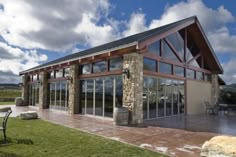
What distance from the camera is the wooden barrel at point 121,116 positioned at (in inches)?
415

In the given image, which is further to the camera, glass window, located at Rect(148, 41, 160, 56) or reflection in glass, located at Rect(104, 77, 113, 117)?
glass window, located at Rect(148, 41, 160, 56)

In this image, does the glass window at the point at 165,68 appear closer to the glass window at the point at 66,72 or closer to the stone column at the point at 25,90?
the glass window at the point at 66,72

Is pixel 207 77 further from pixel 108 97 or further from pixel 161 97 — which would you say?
pixel 108 97

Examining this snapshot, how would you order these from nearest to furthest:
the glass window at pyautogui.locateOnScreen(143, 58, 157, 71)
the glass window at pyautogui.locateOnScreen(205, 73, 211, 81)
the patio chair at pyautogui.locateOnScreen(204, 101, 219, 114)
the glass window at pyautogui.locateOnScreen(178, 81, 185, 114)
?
the glass window at pyautogui.locateOnScreen(143, 58, 157, 71), the glass window at pyautogui.locateOnScreen(178, 81, 185, 114), the patio chair at pyautogui.locateOnScreen(204, 101, 219, 114), the glass window at pyautogui.locateOnScreen(205, 73, 211, 81)

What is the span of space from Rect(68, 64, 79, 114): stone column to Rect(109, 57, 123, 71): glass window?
3.87 m

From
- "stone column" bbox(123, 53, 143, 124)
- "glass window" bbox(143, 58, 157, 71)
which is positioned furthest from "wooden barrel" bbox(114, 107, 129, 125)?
"glass window" bbox(143, 58, 157, 71)

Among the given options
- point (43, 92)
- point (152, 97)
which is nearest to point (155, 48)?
point (152, 97)

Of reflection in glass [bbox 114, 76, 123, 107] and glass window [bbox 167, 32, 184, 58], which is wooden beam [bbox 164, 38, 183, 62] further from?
reflection in glass [bbox 114, 76, 123, 107]

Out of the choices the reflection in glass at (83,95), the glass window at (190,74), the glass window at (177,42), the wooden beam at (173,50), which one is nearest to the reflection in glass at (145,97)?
the wooden beam at (173,50)

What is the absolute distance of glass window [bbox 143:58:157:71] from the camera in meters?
12.1

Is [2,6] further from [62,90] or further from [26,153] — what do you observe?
[26,153]

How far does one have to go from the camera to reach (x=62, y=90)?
57.6 ft

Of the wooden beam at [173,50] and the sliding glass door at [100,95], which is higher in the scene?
the wooden beam at [173,50]

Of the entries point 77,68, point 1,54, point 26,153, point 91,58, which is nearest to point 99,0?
point 91,58
